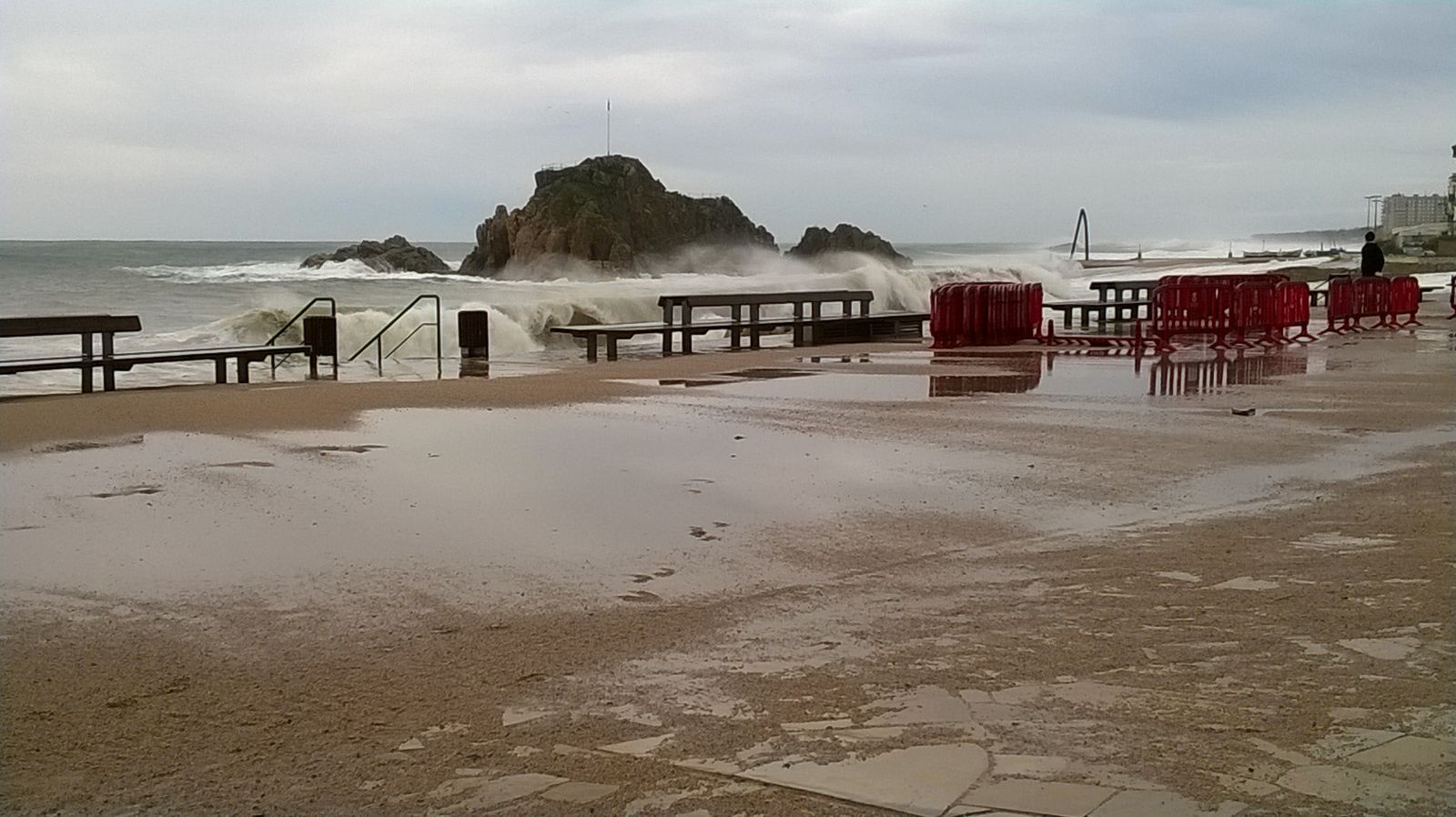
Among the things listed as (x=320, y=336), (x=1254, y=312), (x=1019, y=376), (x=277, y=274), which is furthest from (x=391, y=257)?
(x=1019, y=376)

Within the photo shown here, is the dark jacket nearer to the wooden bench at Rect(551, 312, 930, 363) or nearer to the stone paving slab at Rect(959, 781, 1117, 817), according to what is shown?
the wooden bench at Rect(551, 312, 930, 363)

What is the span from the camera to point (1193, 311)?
61.1 ft

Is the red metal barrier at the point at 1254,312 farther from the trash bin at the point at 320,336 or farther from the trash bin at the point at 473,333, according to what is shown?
the trash bin at the point at 320,336

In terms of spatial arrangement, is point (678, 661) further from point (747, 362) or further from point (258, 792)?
point (747, 362)

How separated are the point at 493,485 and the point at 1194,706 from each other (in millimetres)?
4644

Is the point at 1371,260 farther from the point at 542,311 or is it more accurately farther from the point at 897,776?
the point at 897,776

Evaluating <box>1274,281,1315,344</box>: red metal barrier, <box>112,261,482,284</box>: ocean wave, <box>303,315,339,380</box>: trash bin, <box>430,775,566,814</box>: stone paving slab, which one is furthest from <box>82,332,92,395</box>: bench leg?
<box>112,261,482,284</box>: ocean wave

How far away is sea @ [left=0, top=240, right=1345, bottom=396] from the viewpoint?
20.5 m

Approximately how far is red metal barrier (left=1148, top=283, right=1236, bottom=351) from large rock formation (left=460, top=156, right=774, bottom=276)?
55.5 metres

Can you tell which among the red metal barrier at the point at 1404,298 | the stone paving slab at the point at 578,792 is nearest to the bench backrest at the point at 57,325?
the stone paving slab at the point at 578,792

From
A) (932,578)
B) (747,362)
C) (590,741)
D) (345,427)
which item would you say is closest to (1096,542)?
(932,578)

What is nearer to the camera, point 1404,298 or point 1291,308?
point 1291,308

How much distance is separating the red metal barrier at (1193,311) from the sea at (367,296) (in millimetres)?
7102

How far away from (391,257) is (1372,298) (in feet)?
186
